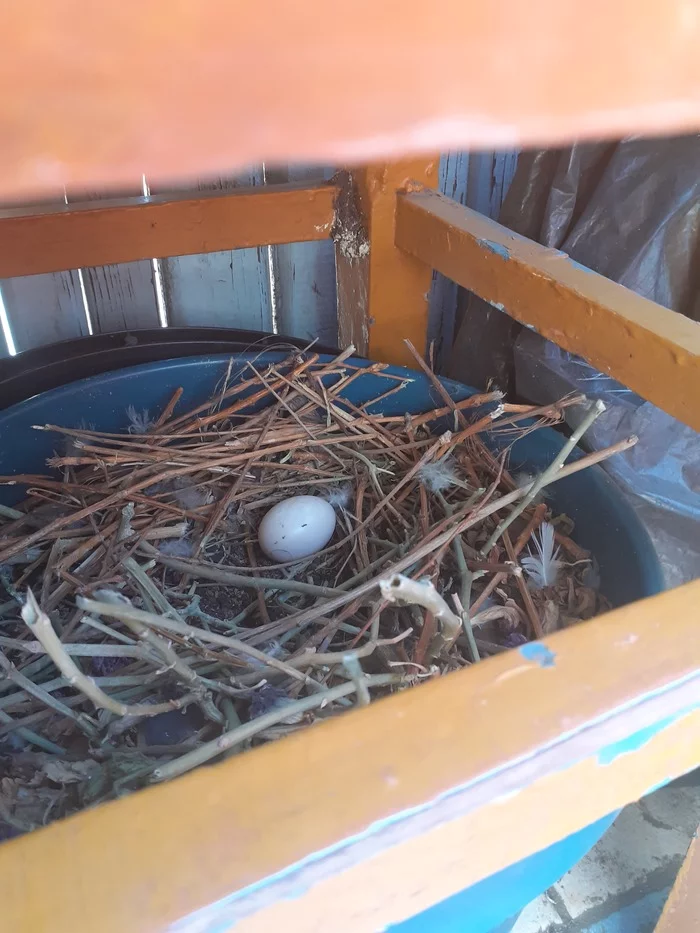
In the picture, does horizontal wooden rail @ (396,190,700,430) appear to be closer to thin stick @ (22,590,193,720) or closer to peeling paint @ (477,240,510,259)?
peeling paint @ (477,240,510,259)

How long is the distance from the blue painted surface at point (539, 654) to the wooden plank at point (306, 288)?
1114 millimetres

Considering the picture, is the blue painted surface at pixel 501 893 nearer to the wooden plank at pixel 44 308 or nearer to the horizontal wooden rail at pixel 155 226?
the horizontal wooden rail at pixel 155 226

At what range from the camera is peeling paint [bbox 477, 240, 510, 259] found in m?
0.70

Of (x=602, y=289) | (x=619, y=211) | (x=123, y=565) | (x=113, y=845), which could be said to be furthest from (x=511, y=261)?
(x=113, y=845)

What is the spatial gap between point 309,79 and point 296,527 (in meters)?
0.71

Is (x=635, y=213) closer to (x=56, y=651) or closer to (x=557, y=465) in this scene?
(x=557, y=465)

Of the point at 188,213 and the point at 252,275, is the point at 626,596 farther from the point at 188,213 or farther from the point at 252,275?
the point at 252,275

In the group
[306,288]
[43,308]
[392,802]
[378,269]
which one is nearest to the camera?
[392,802]

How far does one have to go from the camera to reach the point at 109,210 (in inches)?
32.3

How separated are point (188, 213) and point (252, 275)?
43 cm

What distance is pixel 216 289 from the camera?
129cm

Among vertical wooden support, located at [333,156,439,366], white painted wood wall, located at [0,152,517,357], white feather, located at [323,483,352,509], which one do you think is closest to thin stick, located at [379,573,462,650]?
white feather, located at [323,483,352,509]

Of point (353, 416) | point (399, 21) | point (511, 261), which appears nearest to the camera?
point (399, 21)

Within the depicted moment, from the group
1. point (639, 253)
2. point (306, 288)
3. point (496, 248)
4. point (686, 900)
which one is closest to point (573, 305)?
point (496, 248)
